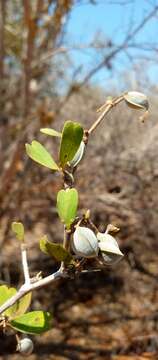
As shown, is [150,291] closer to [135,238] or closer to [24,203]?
[135,238]

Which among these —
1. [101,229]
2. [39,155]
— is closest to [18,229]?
[39,155]

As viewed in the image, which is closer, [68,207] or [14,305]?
[68,207]

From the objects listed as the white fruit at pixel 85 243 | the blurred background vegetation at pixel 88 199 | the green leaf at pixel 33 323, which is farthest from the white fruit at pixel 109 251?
the blurred background vegetation at pixel 88 199

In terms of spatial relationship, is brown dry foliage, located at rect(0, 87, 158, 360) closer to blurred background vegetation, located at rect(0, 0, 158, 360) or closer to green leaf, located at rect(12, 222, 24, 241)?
blurred background vegetation, located at rect(0, 0, 158, 360)

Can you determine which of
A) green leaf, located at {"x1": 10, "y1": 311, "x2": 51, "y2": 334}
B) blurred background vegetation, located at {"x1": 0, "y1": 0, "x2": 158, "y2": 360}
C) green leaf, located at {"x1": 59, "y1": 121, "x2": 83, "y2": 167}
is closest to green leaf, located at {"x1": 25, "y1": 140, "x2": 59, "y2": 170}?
green leaf, located at {"x1": 59, "y1": 121, "x2": 83, "y2": 167}

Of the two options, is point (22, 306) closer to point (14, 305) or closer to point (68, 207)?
point (14, 305)

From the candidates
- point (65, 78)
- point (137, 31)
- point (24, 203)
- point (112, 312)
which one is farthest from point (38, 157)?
point (65, 78)
